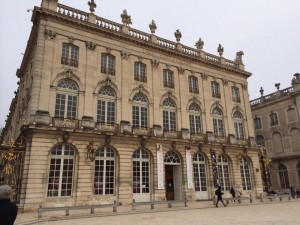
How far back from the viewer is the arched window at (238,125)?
2786 centimetres

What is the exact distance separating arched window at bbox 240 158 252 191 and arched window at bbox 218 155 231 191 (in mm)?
2024

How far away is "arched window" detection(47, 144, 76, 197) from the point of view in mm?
17094

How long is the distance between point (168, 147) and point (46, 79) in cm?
1059

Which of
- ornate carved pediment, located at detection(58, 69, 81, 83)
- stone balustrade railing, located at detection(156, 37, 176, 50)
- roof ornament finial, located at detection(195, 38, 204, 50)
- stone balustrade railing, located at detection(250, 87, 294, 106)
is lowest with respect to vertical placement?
ornate carved pediment, located at detection(58, 69, 81, 83)

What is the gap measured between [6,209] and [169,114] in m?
20.2

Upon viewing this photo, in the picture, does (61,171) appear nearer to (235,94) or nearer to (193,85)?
(193,85)

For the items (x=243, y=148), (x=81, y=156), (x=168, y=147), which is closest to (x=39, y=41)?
(x=81, y=156)

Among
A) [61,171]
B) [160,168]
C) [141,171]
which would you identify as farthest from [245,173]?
[61,171]

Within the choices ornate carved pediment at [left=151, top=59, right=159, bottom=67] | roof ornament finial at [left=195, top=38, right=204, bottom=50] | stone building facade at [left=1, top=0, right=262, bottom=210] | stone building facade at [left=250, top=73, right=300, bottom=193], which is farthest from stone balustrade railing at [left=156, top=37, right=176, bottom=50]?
stone building facade at [left=250, top=73, right=300, bottom=193]

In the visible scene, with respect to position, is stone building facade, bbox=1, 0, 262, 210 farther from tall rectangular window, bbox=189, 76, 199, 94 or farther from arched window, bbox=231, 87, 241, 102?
arched window, bbox=231, 87, 241, 102

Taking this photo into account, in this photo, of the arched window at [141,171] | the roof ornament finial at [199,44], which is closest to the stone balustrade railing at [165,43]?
the roof ornament finial at [199,44]

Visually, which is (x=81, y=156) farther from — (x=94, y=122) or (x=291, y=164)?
(x=291, y=164)

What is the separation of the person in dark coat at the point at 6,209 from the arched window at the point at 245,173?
2523cm

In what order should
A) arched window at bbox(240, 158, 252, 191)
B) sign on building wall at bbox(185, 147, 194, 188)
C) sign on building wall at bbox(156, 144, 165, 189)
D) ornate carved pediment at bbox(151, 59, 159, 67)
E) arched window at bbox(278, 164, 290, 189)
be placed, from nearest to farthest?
sign on building wall at bbox(156, 144, 165, 189) → sign on building wall at bbox(185, 147, 194, 188) → ornate carved pediment at bbox(151, 59, 159, 67) → arched window at bbox(240, 158, 252, 191) → arched window at bbox(278, 164, 290, 189)
